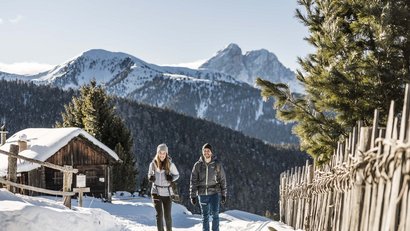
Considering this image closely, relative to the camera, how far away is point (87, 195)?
3048 cm

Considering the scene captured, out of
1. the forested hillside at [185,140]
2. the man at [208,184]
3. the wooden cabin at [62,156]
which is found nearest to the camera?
the man at [208,184]

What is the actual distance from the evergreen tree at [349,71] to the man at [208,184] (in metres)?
2.16

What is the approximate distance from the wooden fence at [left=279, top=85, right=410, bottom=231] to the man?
2355mm

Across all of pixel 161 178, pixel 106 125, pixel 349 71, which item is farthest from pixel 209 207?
pixel 106 125

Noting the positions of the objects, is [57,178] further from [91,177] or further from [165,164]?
[165,164]

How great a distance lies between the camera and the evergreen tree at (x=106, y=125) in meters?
36.1

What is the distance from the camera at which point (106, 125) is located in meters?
37.2

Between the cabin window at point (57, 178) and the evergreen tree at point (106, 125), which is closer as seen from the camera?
the cabin window at point (57, 178)

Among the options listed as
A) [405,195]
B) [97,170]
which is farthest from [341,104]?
[97,170]

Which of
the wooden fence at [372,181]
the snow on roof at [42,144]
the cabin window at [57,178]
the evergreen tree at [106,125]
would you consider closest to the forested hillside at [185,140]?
the evergreen tree at [106,125]

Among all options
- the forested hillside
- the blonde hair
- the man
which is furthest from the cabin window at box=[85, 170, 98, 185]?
the forested hillside

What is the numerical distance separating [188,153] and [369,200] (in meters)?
162

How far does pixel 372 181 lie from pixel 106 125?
112 feet

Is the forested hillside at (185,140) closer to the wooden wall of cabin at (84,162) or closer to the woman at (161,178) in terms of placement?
the wooden wall of cabin at (84,162)
